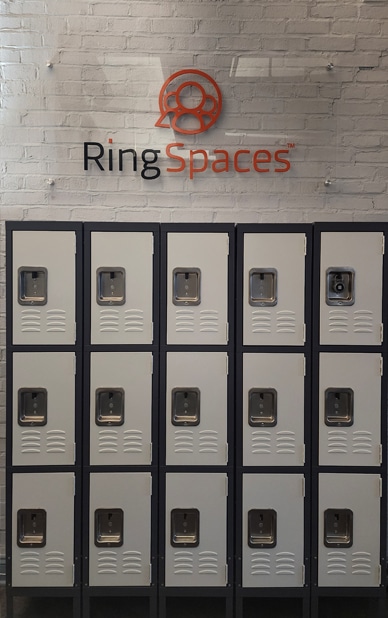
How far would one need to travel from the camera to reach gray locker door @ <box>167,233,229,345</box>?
300cm

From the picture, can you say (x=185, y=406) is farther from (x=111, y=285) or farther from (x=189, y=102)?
(x=189, y=102)

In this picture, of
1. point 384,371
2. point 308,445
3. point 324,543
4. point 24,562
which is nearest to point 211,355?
point 308,445

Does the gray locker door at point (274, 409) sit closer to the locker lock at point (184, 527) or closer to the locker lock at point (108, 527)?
the locker lock at point (184, 527)

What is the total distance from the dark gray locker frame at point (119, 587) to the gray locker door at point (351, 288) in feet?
3.51

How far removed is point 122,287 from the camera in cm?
301

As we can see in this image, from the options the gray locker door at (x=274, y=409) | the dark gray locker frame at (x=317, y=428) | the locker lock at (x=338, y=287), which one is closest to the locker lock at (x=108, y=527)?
the gray locker door at (x=274, y=409)

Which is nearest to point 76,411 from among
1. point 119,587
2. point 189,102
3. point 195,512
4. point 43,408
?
point 43,408

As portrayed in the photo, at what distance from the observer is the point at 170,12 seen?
11.4ft

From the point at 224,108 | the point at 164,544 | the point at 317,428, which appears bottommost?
the point at 164,544

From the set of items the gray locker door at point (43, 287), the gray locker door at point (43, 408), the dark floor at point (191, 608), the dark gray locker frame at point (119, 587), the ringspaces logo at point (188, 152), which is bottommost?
the dark floor at point (191, 608)

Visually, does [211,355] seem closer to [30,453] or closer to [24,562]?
[30,453]

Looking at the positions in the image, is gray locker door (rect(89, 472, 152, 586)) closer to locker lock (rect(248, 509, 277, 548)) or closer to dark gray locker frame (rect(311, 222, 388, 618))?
locker lock (rect(248, 509, 277, 548))

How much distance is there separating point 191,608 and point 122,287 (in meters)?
1.66

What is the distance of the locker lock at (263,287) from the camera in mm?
3012
